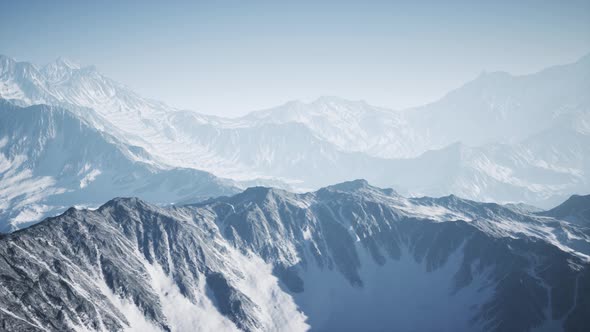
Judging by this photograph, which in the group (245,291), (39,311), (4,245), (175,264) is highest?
(4,245)

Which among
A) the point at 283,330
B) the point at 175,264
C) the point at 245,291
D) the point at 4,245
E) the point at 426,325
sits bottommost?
the point at 426,325

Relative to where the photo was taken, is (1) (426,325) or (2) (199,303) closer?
(2) (199,303)

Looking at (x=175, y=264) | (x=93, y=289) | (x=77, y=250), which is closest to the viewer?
(x=93, y=289)

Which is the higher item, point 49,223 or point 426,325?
point 49,223

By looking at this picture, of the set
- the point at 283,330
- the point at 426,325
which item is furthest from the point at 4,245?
the point at 426,325

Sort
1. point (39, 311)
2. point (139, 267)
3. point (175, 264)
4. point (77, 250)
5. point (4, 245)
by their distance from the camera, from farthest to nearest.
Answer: point (175, 264) < point (139, 267) < point (77, 250) < point (4, 245) < point (39, 311)

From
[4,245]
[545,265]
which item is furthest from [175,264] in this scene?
[545,265]

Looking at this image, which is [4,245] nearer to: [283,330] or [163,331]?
[163,331]

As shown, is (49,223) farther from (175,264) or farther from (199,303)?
(199,303)

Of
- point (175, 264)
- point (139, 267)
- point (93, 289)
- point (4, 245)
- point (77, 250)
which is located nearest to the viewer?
point (4, 245)
